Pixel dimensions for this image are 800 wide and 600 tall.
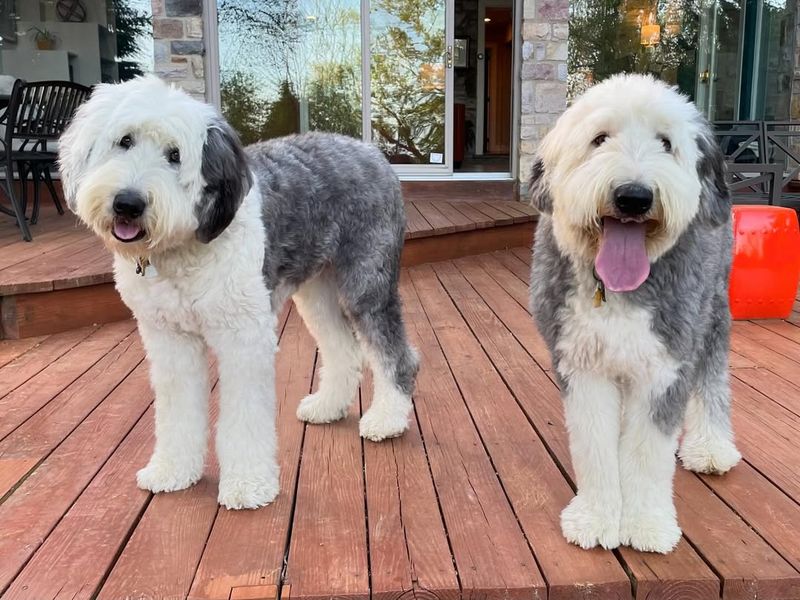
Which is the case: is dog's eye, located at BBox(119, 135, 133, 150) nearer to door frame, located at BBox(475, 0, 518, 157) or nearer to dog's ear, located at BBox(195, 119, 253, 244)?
dog's ear, located at BBox(195, 119, 253, 244)

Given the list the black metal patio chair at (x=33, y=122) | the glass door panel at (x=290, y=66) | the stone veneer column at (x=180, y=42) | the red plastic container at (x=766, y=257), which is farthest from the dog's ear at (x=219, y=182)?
the glass door panel at (x=290, y=66)

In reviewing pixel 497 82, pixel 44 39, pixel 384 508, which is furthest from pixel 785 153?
pixel 497 82

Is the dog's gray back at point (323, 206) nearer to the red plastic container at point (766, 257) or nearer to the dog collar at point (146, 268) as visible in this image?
the dog collar at point (146, 268)

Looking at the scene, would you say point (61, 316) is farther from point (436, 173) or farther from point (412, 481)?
point (436, 173)

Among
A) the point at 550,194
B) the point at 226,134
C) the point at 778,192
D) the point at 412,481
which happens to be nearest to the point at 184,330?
the point at 226,134

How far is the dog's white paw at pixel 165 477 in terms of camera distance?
2.43m

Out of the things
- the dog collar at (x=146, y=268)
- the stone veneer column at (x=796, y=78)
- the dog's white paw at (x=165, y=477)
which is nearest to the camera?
the dog collar at (x=146, y=268)

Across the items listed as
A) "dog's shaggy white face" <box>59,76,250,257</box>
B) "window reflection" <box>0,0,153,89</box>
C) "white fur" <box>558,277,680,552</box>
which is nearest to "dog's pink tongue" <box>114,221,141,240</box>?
"dog's shaggy white face" <box>59,76,250,257</box>

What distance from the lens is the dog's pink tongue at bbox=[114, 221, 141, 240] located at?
197 cm

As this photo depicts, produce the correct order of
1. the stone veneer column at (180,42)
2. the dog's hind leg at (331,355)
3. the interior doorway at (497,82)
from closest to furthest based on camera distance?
1. the dog's hind leg at (331,355)
2. the stone veneer column at (180,42)
3. the interior doorway at (497,82)

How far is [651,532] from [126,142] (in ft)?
6.17

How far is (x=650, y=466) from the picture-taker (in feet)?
Answer: 6.60

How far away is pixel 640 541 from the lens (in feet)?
6.70

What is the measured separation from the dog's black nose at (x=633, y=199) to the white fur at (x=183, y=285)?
1.15 m
